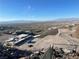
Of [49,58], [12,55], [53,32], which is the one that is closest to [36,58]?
[12,55]

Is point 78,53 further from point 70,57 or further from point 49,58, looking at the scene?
point 49,58

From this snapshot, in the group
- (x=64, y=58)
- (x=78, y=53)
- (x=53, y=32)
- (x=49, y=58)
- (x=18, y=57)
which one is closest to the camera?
(x=49, y=58)

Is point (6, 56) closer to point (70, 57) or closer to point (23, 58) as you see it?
point (23, 58)

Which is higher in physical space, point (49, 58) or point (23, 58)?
point (49, 58)

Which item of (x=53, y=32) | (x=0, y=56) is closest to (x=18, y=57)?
(x=0, y=56)

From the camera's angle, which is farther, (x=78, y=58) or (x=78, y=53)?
(x=78, y=53)

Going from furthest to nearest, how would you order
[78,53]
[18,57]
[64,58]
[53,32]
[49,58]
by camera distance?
[53,32]
[18,57]
[78,53]
[64,58]
[49,58]

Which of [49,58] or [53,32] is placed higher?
[49,58]

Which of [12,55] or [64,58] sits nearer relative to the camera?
[64,58]
